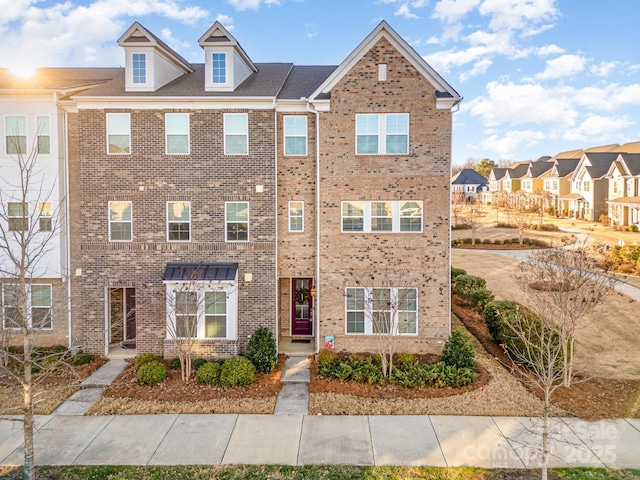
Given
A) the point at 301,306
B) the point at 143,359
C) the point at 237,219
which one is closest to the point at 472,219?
the point at 301,306

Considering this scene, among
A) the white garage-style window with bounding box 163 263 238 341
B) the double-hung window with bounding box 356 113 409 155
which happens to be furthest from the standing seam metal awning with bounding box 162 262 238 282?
the double-hung window with bounding box 356 113 409 155

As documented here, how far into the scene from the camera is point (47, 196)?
14.4 m

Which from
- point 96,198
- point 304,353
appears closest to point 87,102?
point 96,198

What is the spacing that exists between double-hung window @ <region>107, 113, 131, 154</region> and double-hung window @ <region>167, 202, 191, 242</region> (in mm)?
2516

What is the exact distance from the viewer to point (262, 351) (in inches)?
528

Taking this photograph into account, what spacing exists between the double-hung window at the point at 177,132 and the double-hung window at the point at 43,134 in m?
4.07

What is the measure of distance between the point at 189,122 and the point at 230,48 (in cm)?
311

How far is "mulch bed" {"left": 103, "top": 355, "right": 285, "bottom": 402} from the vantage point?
11875mm

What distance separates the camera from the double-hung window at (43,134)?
14500 mm

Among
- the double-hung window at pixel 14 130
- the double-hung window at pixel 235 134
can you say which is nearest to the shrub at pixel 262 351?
the double-hung window at pixel 235 134

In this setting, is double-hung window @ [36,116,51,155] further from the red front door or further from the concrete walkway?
the red front door

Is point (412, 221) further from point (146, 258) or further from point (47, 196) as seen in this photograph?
point (47, 196)

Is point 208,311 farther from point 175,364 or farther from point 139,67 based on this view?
point 139,67

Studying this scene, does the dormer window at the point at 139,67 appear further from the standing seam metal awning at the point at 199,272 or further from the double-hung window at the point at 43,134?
the standing seam metal awning at the point at 199,272
